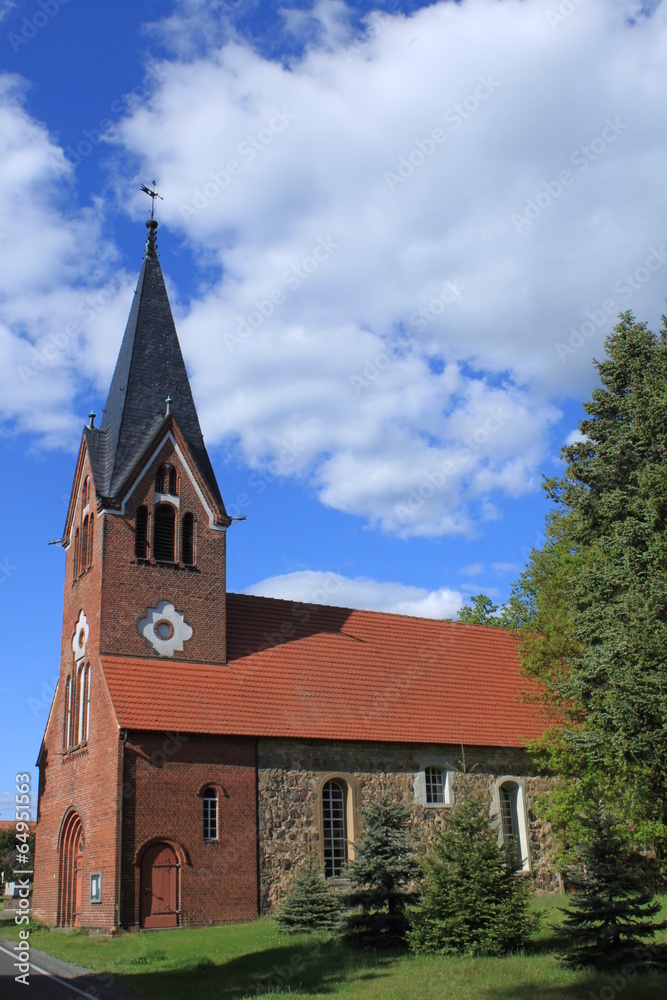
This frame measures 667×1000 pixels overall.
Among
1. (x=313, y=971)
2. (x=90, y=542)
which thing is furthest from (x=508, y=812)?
(x=90, y=542)

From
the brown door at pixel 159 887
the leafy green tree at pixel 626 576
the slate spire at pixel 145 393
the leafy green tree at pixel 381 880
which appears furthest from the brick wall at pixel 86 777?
the leafy green tree at pixel 626 576

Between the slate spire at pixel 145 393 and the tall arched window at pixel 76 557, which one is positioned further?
the tall arched window at pixel 76 557

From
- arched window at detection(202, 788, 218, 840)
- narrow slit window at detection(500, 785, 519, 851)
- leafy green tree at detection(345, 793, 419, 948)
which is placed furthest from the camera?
narrow slit window at detection(500, 785, 519, 851)

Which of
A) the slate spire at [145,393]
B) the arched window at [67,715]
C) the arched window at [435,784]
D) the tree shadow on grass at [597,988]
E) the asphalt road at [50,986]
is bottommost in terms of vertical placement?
the asphalt road at [50,986]

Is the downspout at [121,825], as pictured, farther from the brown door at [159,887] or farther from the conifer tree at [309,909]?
the conifer tree at [309,909]

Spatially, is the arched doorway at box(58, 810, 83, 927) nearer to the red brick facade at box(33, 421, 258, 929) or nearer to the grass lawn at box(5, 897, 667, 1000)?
the red brick facade at box(33, 421, 258, 929)

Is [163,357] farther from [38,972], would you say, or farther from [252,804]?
[38,972]

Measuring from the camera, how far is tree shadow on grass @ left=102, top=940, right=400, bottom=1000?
506 inches

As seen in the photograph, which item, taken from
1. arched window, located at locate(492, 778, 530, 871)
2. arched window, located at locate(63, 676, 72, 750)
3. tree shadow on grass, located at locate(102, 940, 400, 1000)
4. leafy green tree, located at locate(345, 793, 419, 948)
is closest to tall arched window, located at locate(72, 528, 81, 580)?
arched window, located at locate(63, 676, 72, 750)

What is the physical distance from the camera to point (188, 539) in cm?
2658

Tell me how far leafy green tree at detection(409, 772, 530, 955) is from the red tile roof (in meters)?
9.31

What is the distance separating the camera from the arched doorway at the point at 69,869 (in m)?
23.8

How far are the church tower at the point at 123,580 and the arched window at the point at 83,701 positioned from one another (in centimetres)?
3

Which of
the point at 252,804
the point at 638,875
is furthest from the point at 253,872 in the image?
the point at 638,875
